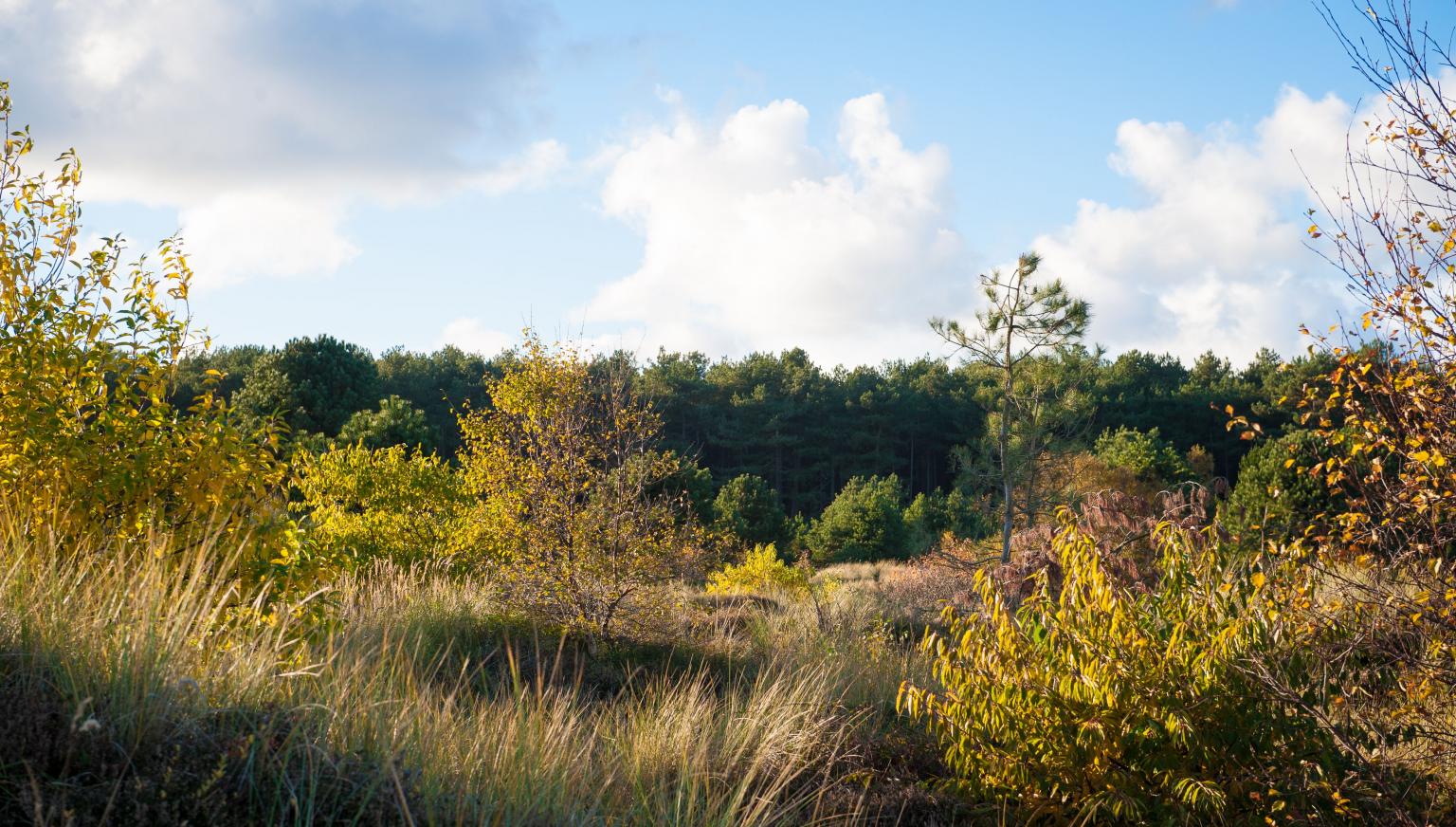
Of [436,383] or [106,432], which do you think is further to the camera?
[436,383]

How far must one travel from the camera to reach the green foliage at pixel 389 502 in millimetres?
13422

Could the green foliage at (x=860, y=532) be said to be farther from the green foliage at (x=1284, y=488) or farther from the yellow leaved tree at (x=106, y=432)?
the yellow leaved tree at (x=106, y=432)

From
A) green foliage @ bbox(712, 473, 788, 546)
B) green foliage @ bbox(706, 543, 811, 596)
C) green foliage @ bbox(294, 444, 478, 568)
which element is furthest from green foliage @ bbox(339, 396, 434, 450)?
green foliage @ bbox(294, 444, 478, 568)

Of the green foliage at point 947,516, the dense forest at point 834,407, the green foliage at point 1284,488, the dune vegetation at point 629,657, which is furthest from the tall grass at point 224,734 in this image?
the dense forest at point 834,407

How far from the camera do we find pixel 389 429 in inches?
898

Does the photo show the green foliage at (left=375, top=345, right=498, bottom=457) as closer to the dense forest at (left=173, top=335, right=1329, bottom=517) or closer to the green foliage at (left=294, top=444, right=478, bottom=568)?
the dense forest at (left=173, top=335, right=1329, bottom=517)

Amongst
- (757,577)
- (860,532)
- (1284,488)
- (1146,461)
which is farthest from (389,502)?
(1146,461)

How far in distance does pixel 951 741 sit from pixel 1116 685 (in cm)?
122

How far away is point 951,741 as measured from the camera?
215 inches

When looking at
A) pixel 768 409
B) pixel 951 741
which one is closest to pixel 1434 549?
pixel 951 741

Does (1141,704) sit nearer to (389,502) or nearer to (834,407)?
(389,502)

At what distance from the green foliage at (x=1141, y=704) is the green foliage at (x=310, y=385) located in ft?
81.7

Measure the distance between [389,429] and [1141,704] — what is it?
20.7 meters

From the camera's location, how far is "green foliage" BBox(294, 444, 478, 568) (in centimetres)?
1342
